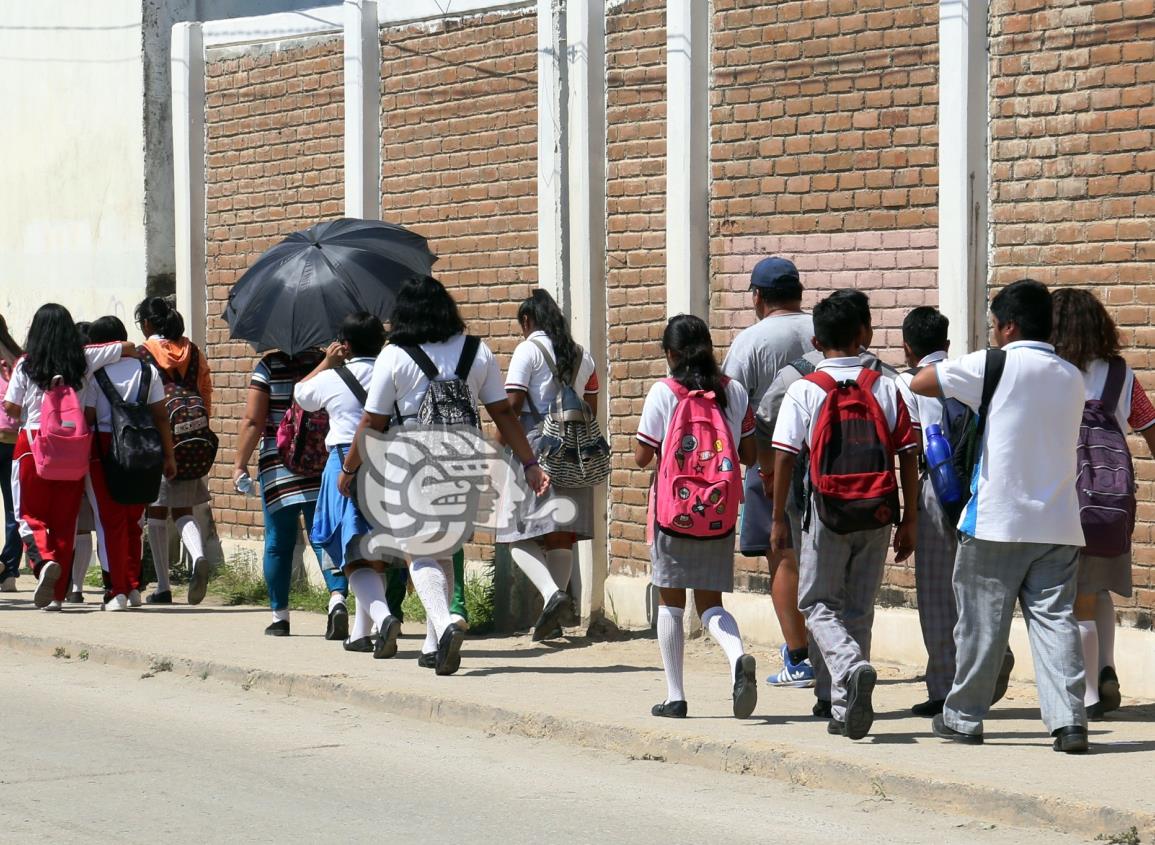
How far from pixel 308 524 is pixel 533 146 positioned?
111 inches

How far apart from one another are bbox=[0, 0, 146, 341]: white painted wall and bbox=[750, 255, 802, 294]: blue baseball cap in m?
6.90

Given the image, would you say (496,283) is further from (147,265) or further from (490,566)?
(147,265)

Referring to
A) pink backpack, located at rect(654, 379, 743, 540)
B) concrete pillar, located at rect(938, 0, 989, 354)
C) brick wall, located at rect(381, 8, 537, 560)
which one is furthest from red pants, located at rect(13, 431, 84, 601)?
concrete pillar, located at rect(938, 0, 989, 354)

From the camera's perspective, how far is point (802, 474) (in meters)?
8.11

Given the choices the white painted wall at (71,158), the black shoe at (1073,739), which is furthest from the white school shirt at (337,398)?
the white painted wall at (71,158)

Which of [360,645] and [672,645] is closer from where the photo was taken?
[672,645]

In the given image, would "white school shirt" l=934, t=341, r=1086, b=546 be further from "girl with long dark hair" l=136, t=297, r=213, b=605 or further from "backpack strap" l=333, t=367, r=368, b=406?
"girl with long dark hair" l=136, t=297, r=213, b=605

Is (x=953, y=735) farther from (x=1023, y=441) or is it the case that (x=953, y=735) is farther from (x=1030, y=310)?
(x=1030, y=310)

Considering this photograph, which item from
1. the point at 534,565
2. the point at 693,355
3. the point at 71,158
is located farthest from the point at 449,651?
the point at 71,158

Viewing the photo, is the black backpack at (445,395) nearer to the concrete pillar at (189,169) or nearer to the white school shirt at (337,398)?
the white school shirt at (337,398)

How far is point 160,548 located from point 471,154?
3.35 m

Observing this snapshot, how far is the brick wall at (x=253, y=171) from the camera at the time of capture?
13.7 metres

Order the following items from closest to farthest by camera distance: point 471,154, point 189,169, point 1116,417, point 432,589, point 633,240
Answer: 1. point 1116,417
2. point 432,589
3. point 633,240
4. point 471,154
5. point 189,169

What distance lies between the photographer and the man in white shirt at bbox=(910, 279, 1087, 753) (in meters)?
7.45
